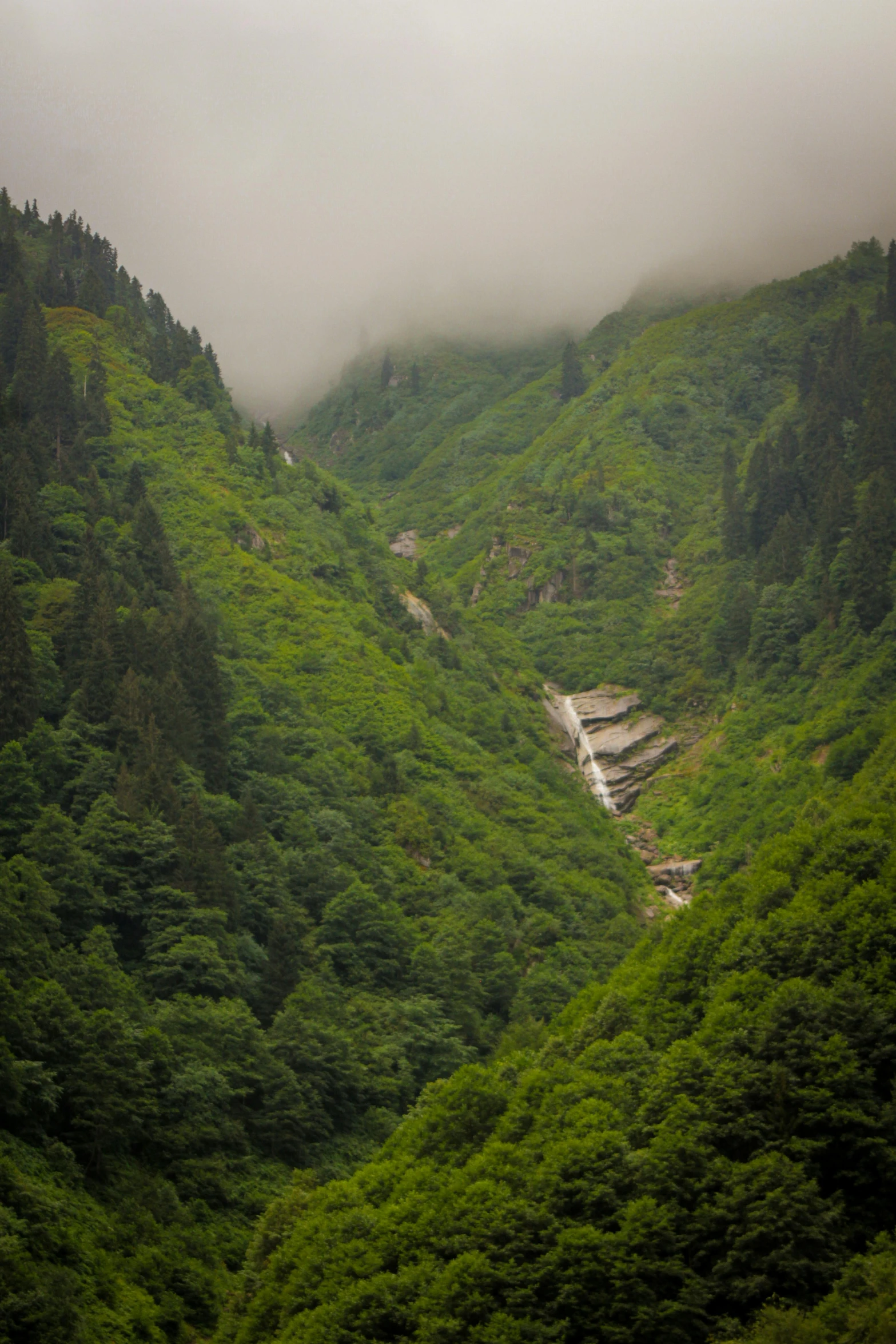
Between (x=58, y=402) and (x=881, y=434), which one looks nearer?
(x=58, y=402)

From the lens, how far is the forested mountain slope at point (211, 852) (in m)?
67.1

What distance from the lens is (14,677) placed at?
90.3m

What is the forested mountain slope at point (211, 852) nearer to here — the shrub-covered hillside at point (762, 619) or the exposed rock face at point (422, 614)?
the exposed rock face at point (422, 614)

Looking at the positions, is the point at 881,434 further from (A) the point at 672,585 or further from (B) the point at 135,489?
(B) the point at 135,489

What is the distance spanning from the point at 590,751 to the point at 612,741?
11.2ft

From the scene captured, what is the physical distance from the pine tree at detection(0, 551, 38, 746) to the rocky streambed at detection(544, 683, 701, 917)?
75.1m

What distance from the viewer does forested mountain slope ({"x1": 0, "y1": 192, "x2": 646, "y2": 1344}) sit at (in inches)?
2643

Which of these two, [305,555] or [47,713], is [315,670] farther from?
[47,713]

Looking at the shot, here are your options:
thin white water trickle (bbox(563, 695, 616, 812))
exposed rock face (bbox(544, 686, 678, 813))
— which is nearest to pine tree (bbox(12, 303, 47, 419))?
exposed rock face (bbox(544, 686, 678, 813))

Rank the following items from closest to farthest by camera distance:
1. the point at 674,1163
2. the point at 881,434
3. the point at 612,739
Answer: the point at 674,1163 → the point at 881,434 → the point at 612,739

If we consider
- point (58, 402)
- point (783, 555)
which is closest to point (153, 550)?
point (58, 402)

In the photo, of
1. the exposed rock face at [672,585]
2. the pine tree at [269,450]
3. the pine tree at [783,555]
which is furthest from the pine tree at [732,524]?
the pine tree at [269,450]

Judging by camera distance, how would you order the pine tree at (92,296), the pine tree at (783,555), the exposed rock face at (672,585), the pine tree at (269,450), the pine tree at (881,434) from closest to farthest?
the pine tree at (881,434) < the pine tree at (783,555) < the pine tree at (269,450) < the pine tree at (92,296) < the exposed rock face at (672,585)

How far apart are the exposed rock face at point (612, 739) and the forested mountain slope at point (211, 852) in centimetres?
1010
